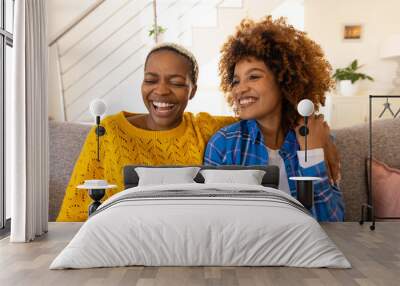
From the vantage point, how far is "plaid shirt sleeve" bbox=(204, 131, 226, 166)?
13.8 ft

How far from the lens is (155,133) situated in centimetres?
431

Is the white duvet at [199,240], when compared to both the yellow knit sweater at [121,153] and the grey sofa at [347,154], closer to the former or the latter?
the yellow knit sweater at [121,153]

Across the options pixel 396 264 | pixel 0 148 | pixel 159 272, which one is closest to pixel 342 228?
pixel 396 264

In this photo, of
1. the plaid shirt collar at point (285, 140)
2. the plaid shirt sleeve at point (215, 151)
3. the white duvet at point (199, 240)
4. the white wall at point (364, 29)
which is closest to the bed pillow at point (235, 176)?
the plaid shirt sleeve at point (215, 151)

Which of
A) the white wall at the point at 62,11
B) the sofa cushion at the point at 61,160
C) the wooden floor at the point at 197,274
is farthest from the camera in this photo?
the white wall at the point at 62,11

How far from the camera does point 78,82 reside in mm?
7422

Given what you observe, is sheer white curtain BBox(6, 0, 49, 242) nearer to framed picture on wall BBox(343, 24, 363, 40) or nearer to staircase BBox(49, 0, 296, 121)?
staircase BBox(49, 0, 296, 121)

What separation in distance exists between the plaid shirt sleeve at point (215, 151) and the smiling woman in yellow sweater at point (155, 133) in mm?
48

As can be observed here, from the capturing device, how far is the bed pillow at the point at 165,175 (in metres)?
3.90

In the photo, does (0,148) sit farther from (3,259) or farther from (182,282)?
(182,282)

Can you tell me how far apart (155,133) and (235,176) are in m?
0.79

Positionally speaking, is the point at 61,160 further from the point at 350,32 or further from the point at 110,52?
the point at 350,32

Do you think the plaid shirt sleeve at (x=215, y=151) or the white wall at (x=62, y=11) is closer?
the plaid shirt sleeve at (x=215, y=151)

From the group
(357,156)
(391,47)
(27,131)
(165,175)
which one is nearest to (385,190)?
(357,156)
